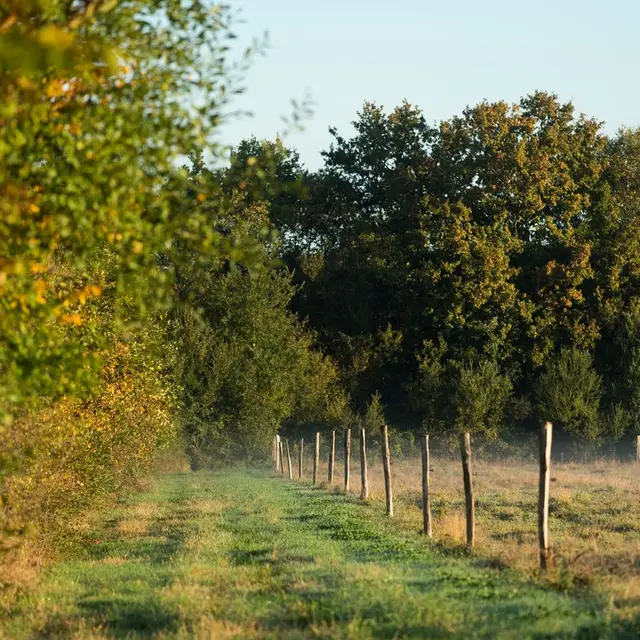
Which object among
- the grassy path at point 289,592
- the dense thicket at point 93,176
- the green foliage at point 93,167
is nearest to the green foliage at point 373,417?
the grassy path at point 289,592

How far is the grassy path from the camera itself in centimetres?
1175

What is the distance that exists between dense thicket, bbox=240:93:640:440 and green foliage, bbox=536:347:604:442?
0.08 meters

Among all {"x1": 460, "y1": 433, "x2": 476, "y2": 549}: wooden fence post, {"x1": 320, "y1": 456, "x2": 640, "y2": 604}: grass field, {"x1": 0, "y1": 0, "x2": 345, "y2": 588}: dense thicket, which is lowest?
{"x1": 320, "y1": 456, "x2": 640, "y2": 604}: grass field

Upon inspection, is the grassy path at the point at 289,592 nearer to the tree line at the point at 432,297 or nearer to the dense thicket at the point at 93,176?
the dense thicket at the point at 93,176

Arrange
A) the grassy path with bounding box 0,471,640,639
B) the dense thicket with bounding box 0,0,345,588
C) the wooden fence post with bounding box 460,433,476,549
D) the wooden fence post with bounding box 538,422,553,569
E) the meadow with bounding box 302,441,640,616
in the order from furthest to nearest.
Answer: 1. the wooden fence post with bounding box 460,433,476,549
2. the wooden fence post with bounding box 538,422,553,569
3. the meadow with bounding box 302,441,640,616
4. the grassy path with bounding box 0,471,640,639
5. the dense thicket with bounding box 0,0,345,588

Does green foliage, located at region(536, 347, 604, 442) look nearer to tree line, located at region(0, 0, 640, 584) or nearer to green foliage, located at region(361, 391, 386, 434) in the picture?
tree line, located at region(0, 0, 640, 584)

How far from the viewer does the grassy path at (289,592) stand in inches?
463

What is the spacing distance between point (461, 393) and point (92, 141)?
56223 millimetres

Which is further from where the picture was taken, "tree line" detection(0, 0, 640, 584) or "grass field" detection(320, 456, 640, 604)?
"tree line" detection(0, 0, 640, 584)

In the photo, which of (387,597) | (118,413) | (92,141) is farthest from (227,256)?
(118,413)

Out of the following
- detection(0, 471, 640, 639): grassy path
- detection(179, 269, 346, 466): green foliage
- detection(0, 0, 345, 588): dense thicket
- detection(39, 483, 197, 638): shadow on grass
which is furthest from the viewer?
detection(179, 269, 346, 466): green foliage

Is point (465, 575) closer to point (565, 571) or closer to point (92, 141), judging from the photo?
point (565, 571)

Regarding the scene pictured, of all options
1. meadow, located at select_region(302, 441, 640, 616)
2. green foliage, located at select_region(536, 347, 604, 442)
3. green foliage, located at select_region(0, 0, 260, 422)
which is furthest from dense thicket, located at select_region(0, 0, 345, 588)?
green foliage, located at select_region(536, 347, 604, 442)

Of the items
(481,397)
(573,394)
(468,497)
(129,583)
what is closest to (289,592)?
(129,583)
